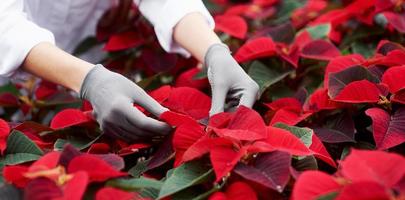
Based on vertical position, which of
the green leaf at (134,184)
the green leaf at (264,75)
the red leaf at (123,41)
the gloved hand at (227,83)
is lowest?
the red leaf at (123,41)

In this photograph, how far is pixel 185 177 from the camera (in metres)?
0.73

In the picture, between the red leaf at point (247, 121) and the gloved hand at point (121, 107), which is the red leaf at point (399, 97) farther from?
the gloved hand at point (121, 107)

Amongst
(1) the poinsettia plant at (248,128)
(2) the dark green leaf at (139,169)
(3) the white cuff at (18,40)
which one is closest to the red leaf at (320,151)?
(1) the poinsettia plant at (248,128)

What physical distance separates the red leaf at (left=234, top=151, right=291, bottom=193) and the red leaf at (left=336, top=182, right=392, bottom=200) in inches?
3.8

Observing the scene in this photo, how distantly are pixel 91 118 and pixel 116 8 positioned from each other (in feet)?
1.54

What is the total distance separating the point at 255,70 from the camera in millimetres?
1068

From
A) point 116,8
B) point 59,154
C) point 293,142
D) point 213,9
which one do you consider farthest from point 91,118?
point 213,9

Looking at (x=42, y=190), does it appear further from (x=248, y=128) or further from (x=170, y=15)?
(x=170, y=15)

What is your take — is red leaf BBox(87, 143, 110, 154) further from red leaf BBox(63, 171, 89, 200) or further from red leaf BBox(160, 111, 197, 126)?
red leaf BBox(63, 171, 89, 200)

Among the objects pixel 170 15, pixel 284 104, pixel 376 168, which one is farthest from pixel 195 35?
pixel 376 168

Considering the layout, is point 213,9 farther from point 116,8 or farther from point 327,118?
point 327,118

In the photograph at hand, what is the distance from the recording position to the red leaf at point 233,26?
1255 mm

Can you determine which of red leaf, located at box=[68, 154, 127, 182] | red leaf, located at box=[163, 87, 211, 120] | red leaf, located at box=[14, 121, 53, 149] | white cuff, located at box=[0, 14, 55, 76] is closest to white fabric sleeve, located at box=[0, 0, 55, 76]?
white cuff, located at box=[0, 14, 55, 76]

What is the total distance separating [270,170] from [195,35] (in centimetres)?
43
